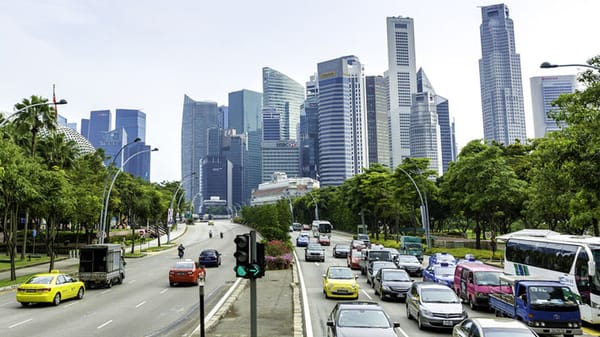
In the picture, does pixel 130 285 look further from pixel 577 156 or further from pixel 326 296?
pixel 577 156

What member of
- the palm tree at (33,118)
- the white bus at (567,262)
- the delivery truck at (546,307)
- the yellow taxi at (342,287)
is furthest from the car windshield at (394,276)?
the palm tree at (33,118)

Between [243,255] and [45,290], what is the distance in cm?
1599

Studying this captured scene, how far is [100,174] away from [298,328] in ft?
150

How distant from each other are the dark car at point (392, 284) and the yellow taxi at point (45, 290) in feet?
48.6

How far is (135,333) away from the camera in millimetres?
15953

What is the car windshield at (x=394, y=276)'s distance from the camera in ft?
75.4

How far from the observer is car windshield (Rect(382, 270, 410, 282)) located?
75.4 ft

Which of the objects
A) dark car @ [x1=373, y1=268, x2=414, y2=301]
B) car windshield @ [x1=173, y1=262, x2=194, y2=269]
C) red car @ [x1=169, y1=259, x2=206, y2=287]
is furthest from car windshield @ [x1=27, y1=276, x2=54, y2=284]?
dark car @ [x1=373, y1=268, x2=414, y2=301]

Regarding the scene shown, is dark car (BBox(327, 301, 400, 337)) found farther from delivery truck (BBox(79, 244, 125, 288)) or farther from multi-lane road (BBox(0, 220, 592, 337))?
delivery truck (BBox(79, 244, 125, 288))

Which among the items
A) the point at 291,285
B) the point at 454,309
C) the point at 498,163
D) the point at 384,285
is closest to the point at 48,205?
the point at 291,285

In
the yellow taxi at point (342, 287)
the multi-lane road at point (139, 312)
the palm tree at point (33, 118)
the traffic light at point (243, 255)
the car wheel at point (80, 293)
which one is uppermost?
the palm tree at point (33, 118)

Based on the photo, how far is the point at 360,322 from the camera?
42.0 feet

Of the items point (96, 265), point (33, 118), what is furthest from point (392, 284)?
point (33, 118)

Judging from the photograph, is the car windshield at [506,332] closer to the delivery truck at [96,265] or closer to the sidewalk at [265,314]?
the sidewalk at [265,314]
